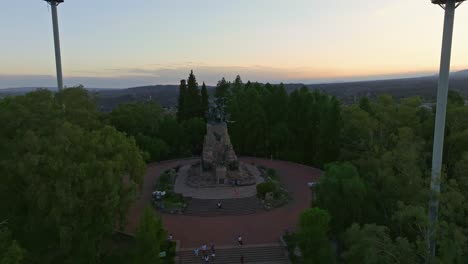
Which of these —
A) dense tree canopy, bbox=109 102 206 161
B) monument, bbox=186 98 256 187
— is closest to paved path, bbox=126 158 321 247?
monument, bbox=186 98 256 187

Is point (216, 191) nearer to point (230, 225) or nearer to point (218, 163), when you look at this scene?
point (218, 163)

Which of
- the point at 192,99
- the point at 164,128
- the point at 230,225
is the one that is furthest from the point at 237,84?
the point at 230,225

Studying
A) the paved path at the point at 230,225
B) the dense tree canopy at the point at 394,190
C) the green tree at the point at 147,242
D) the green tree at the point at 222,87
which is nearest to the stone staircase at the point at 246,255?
the paved path at the point at 230,225

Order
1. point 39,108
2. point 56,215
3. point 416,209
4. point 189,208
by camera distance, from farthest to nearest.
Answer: point 189,208 < point 39,108 < point 56,215 < point 416,209

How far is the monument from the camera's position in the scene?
35644 millimetres

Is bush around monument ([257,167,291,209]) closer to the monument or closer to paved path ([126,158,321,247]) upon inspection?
paved path ([126,158,321,247])

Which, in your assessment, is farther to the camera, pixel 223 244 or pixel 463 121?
pixel 463 121

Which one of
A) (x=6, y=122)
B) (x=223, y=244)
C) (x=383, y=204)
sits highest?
(x=6, y=122)

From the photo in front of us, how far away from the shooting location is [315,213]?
715 inches

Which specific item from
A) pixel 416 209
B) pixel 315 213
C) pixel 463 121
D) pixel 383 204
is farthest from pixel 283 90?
pixel 416 209

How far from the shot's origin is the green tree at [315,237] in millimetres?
18031

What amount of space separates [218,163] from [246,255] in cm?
1501

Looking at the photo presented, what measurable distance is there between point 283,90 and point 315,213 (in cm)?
3389

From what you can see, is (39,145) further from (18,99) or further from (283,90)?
(283,90)
